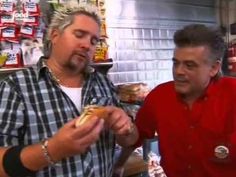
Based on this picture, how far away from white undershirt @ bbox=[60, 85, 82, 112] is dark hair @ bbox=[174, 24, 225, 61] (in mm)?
498

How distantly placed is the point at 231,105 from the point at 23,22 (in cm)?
133

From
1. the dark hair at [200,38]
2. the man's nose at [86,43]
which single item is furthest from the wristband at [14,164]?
the dark hair at [200,38]

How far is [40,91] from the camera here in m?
1.41

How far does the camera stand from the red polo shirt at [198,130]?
153cm

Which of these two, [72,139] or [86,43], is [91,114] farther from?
[86,43]

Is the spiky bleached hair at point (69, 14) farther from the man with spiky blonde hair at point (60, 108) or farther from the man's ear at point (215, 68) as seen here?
the man's ear at point (215, 68)

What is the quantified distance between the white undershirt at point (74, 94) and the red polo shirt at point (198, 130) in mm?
397

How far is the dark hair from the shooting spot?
1.54m

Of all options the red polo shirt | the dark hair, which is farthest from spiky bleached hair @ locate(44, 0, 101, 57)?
the red polo shirt

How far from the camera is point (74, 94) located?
58.7 inches

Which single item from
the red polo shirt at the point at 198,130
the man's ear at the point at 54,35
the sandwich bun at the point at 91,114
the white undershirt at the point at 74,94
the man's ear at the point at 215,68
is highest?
the man's ear at the point at 54,35

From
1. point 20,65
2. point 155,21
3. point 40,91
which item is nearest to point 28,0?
point 20,65

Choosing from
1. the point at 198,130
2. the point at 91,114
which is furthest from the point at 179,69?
the point at 91,114

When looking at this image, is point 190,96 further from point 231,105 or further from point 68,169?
point 68,169
